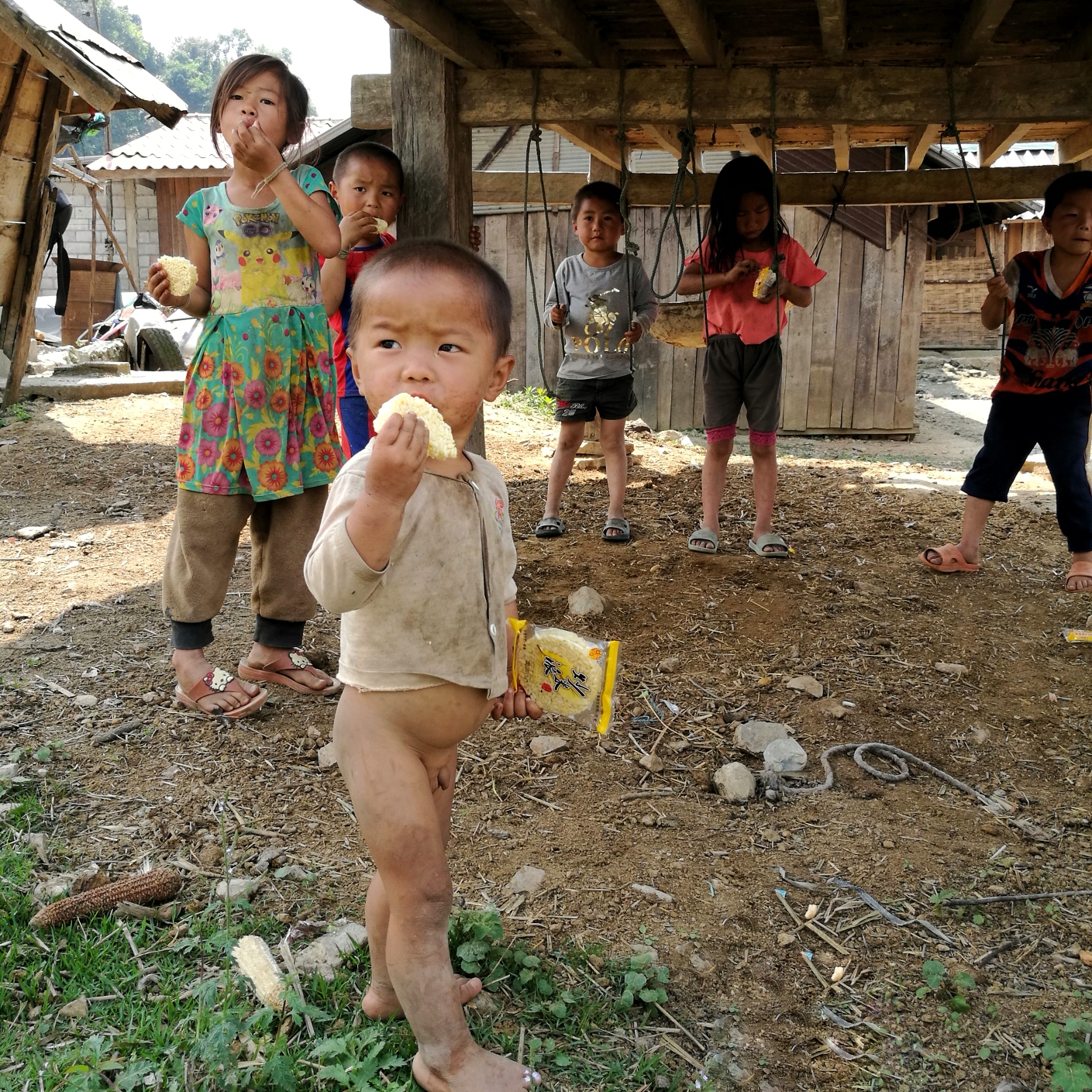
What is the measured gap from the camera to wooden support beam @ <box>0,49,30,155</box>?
8.04 m

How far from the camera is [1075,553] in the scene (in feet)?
15.3

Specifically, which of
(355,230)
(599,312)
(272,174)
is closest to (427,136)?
(355,230)

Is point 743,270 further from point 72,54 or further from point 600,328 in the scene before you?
point 72,54

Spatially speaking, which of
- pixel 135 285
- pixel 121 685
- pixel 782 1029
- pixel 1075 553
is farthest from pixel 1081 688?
pixel 135 285

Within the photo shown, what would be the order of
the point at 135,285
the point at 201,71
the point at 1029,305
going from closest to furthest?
the point at 1029,305
the point at 135,285
the point at 201,71

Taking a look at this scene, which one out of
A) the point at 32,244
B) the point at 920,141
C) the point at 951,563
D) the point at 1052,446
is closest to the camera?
the point at 1052,446

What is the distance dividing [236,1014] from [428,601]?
0.89 meters

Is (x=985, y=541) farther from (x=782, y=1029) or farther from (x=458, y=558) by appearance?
(x=458, y=558)

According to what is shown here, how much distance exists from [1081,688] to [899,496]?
3.01 m

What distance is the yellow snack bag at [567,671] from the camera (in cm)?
189

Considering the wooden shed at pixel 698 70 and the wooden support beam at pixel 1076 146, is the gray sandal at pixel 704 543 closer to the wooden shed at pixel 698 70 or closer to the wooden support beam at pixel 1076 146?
the wooden shed at pixel 698 70

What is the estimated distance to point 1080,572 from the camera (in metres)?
4.61

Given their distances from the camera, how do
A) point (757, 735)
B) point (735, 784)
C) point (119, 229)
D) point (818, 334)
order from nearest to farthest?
point (735, 784) → point (757, 735) → point (818, 334) → point (119, 229)

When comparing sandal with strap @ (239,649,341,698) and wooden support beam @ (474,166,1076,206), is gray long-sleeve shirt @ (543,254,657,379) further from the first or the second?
sandal with strap @ (239,649,341,698)
